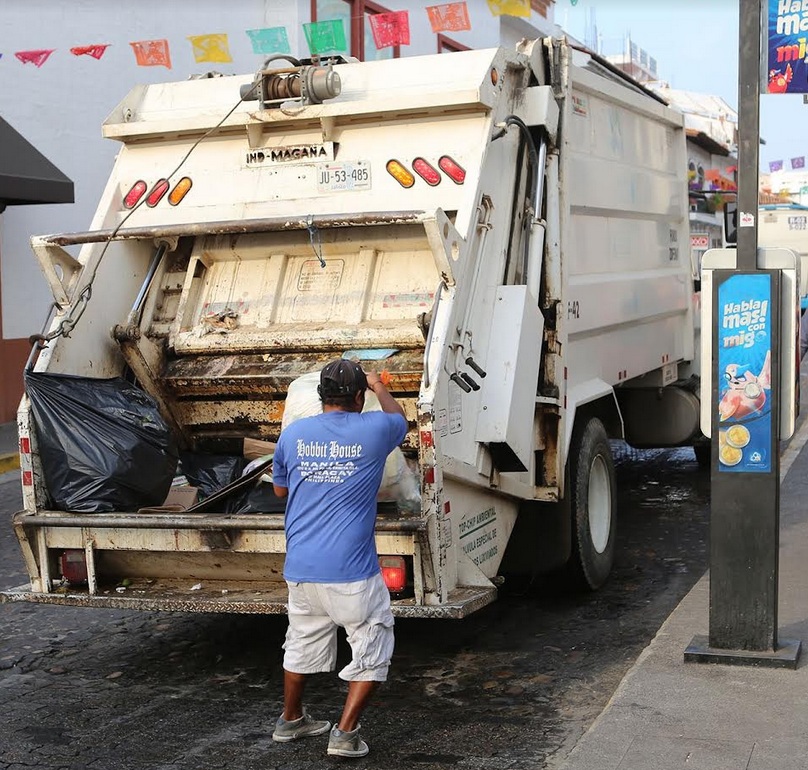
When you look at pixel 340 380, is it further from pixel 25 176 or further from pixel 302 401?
pixel 25 176

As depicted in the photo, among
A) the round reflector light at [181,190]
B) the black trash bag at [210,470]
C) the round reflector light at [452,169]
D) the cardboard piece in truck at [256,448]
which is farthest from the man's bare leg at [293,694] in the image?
the round reflector light at [181,190]

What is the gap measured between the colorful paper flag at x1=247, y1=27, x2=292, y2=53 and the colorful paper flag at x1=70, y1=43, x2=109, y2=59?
5.56 ft

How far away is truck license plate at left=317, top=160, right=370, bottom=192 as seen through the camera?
6.20 meters

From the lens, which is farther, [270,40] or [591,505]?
[270,40]

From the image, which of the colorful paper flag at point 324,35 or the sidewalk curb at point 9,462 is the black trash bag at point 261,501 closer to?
the sidewalk curb at point 9,462

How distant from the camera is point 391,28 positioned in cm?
1498

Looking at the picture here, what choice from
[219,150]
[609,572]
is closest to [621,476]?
[609,572]

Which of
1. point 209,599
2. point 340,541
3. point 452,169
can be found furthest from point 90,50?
point 340,541

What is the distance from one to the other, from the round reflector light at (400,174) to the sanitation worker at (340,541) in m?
1.82

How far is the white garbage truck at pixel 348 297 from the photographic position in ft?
17.8

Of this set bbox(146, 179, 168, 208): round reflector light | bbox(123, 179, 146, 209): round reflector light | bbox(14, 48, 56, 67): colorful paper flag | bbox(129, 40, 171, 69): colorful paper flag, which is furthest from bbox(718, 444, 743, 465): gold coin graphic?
bbox(129, 40, 171, 69): colorful paper flag

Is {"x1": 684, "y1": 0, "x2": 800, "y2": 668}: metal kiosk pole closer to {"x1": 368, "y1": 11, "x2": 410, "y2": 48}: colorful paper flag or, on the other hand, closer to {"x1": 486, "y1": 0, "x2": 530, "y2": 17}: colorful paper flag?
{"x1": 486, "y1": 0, "x2": 530, "y2": 17}: colorful paper flag

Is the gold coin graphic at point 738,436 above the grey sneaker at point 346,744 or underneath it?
above

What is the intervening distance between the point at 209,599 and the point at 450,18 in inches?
415
